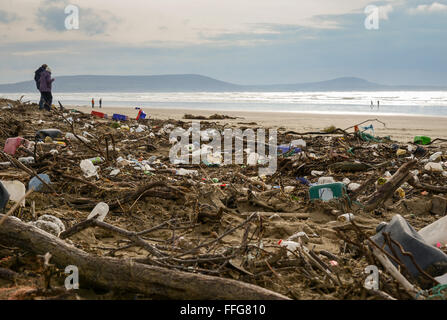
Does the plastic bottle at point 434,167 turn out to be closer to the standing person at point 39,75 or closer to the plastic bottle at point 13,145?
the plastic bottle at point 13,145

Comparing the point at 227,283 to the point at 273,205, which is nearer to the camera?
the point at 227,283

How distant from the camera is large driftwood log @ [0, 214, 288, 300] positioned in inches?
66.2

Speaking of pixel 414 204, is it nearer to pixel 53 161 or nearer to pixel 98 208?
pixel 98 208

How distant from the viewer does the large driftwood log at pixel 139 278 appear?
1.68 m

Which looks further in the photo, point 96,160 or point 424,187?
point 96,160

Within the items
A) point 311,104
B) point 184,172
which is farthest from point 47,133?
point 311,104

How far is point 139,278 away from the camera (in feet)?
5.87

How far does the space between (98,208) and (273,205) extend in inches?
61.9

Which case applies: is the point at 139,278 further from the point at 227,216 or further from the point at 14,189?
the point at 14,189

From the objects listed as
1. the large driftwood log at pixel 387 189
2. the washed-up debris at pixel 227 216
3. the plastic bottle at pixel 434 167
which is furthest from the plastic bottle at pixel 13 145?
the plastic bottle at pixel 434 167

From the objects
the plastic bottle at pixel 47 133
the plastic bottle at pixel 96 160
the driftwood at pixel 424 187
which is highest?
the plastic bottle at pixel 47 133

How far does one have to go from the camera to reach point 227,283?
5.59ft

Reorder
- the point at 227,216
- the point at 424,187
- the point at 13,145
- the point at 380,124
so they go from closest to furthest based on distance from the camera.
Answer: the point at 227,216 < the point at 424,187 < the point at 13,145 < the point at 380,124
